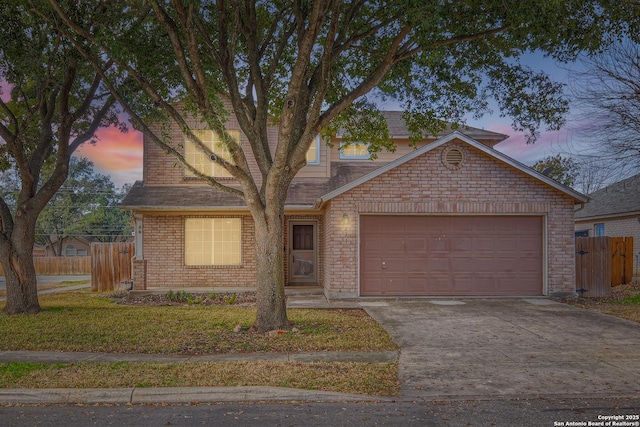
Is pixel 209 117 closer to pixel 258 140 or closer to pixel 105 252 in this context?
pixel 258 140

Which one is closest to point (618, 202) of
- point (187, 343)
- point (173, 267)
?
point (173, 267)

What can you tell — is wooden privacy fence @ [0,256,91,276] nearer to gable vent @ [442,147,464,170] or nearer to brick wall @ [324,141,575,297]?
brick wall @ [324,141,575,297]

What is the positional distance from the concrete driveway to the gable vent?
13.3 ft

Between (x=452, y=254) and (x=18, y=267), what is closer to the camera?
(x=18, y=267)

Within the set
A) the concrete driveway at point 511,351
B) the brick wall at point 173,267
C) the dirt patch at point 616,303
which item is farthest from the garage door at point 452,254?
the brick wall at point 173,267

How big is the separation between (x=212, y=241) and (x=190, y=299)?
3.16 m

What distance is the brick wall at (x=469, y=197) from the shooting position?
544 inches

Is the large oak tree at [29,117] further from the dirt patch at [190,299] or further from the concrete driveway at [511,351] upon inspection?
the concrete driveway at [511,351]

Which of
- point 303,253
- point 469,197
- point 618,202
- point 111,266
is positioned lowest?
point 111,266

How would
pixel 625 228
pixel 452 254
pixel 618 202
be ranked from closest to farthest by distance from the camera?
pixel 452 254
pixel 625 228
pixel 618 202

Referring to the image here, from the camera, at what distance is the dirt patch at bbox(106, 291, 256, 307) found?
1373 cm

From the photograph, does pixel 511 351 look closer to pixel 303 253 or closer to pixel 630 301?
pixel 630 301

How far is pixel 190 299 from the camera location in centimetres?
1366

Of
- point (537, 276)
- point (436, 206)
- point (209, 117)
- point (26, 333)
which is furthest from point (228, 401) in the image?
point (537, 276)
